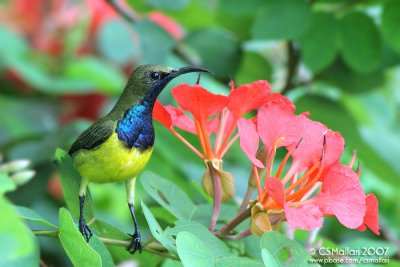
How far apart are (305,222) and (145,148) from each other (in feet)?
0.79

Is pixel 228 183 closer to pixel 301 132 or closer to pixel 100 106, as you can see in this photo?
pixel 301 132

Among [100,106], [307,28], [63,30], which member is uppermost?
[307,28]

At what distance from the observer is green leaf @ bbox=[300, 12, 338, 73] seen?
1647 mm

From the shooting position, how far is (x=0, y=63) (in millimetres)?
2424

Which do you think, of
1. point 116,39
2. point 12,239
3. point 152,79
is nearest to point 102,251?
point 152,79

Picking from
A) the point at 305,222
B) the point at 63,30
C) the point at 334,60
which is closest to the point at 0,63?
the point at 63,30

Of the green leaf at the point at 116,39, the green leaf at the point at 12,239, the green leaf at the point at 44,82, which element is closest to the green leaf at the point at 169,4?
the green leaf at the point at 116,39

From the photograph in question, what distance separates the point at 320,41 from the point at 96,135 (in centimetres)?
82

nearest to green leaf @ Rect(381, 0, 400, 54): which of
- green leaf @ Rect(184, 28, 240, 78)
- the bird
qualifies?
green leaf @ Rect(184, 28, 240, 78)

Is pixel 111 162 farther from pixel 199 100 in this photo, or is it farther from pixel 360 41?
pixel 360 41

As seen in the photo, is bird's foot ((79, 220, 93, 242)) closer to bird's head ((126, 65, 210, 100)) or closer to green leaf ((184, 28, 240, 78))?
bird's head ((126, 65, 210, 100))

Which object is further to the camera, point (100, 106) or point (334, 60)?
point (100, 106)

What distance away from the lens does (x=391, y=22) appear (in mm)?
1600

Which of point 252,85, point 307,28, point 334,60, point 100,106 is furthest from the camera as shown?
point 100,106
